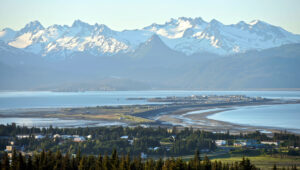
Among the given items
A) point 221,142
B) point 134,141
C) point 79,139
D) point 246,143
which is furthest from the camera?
point 79,139

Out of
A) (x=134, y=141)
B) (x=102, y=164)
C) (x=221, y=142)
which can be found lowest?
(x=221, y=142)

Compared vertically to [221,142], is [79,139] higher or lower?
higher

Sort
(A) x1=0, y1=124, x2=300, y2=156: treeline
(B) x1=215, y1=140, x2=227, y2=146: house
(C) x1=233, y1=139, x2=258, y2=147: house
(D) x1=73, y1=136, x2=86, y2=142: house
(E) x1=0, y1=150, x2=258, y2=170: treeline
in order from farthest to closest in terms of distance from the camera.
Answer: (D) x1=73, y1=136, x2=86, y2=142: house < (B) x1=215, y1=140, x2=227, y2=146: house < (C) x1=233, y1=139, x2=258, y2=147: house < (A) x1=0, y1=124, x2=300, y2=156: treeline < (E) x1=0, y1=150, x2=258, y2=170: treeline

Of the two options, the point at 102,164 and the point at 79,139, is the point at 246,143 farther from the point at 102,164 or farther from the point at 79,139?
the point at 102,164

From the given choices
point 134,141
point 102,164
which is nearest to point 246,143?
point 134,141

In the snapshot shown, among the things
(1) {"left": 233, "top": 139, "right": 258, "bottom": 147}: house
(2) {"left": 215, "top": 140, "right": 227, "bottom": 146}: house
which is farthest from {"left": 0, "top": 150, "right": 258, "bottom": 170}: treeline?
(2) {"left": 215, "top": 140, "right": 227, "bottom": 146}: house

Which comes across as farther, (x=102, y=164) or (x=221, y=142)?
(x=221, y=142)

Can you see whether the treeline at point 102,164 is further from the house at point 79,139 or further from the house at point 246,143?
the house at point 79,139

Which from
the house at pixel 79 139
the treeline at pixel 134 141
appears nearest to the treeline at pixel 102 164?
the treeline at pixel 134 141

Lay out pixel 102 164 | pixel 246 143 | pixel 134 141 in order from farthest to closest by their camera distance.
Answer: pixel 246 143
pixel 134 141
pixel 102 164

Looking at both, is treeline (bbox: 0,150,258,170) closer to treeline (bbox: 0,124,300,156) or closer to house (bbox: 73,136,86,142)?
treeline (bbox: 0,124,300,156)

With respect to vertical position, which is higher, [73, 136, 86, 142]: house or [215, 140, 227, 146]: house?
[73, 136, 86, 142]: house

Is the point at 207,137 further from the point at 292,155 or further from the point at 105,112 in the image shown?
the point at 105,112
